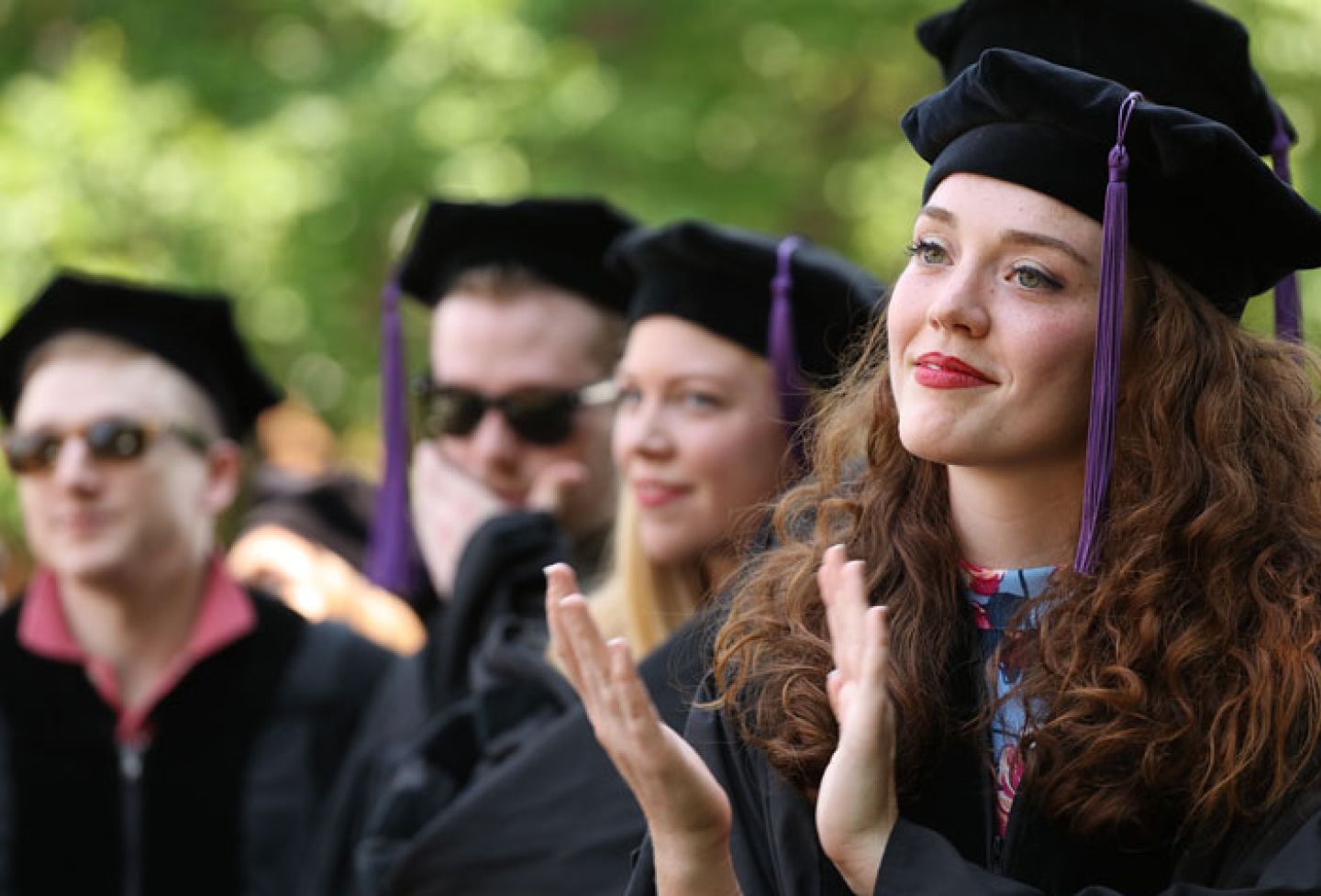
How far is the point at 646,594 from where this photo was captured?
181 inches

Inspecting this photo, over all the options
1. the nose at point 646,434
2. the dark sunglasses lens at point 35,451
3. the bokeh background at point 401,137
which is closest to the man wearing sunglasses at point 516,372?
the nose at point 646,434

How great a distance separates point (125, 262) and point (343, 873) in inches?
183

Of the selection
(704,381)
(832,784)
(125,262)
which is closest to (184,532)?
(704,381)

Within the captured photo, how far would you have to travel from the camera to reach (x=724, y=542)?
4.48 metres

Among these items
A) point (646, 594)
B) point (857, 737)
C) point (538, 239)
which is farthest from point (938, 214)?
point (538, 239)

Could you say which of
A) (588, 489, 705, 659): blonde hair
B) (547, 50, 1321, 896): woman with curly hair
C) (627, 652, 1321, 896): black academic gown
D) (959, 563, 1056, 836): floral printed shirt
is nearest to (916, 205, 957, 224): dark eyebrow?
(547, 50, 1321, 896): woman with curly hair

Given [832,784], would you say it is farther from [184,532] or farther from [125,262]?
[125,262]

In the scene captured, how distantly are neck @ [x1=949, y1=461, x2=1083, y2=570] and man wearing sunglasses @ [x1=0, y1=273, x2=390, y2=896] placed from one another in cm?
281

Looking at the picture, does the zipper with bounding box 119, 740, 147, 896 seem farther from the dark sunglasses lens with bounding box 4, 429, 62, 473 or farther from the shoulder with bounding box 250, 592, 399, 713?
the dark sunglasses lens with bounding box 4, 429, 62, 473

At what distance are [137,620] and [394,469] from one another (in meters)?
0.81

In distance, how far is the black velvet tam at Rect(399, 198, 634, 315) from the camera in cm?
559

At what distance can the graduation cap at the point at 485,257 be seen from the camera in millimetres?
5605

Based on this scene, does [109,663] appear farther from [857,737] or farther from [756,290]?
[857,737]

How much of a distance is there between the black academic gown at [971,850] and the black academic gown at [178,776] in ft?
8.16
